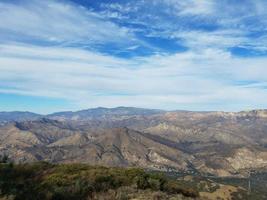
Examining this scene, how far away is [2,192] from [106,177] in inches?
509

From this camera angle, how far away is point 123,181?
41.1 meters

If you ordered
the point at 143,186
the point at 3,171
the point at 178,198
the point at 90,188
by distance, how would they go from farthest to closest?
the point at 3,171
the point at 143,186
the point at 90,188
the point at 178,198

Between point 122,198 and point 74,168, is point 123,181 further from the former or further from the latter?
point 74,168

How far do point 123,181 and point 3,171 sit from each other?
1720 centimetres

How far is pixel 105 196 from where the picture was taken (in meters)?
32.1

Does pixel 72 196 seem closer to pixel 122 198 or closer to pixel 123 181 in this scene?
pixel 122 198

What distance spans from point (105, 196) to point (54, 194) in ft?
12.7

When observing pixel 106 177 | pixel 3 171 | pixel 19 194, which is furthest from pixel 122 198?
pixel 3 171

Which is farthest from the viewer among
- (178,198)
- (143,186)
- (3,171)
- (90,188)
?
(3,171)

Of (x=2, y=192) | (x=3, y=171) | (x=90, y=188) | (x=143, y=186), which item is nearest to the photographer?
(x=2, y=192)

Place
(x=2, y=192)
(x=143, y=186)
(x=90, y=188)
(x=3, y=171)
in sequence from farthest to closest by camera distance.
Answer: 1. (x=3, y=171)
2. (x=143, y=186)
3. (x=90, y=188)
4. (x=2, y=192)

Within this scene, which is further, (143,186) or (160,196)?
(143,186)

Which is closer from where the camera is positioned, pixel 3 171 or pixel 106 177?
pixel 106 177

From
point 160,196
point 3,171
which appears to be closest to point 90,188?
point 160,196
